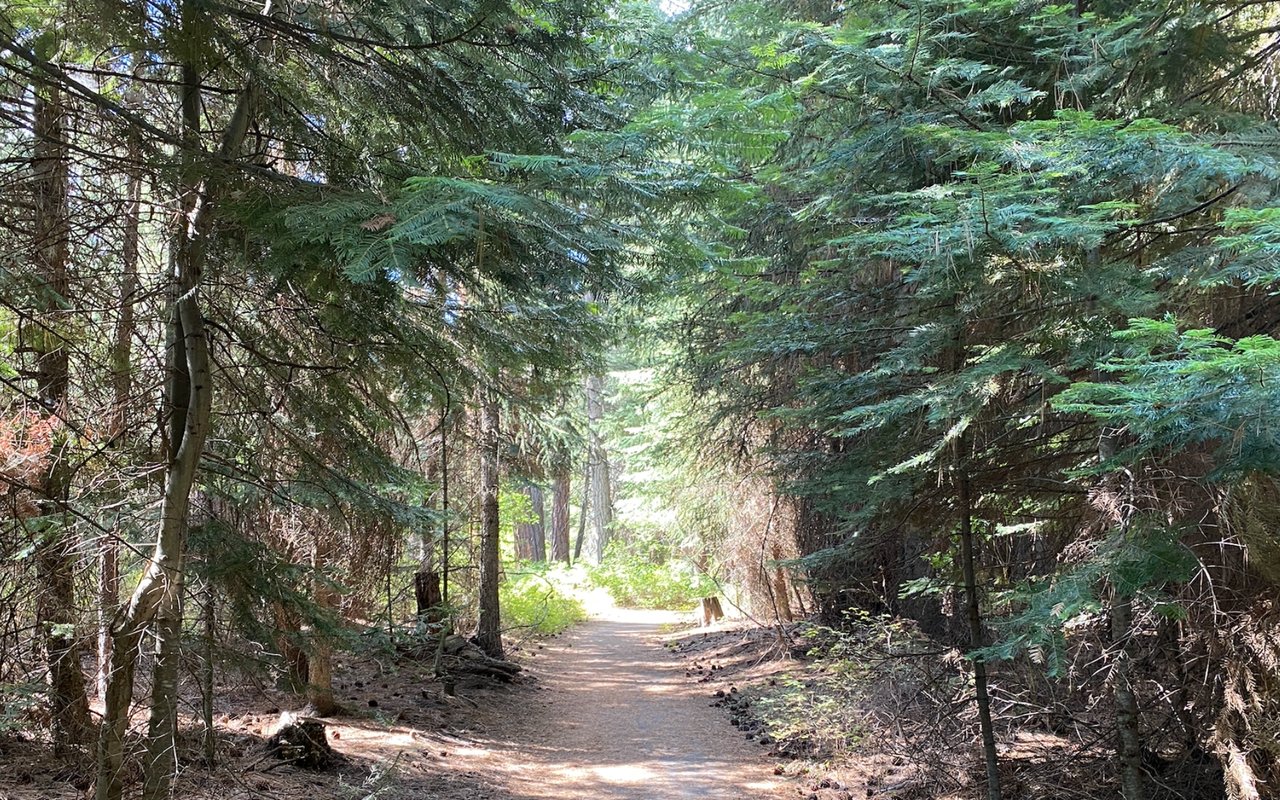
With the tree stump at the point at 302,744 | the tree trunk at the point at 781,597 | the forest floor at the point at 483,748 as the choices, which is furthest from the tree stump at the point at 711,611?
the tree stump at the point at 302,744

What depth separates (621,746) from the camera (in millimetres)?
9375

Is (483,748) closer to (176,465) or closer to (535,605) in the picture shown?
(176,465)

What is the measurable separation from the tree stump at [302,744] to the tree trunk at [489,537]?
4.48 m

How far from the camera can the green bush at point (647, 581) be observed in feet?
84.6

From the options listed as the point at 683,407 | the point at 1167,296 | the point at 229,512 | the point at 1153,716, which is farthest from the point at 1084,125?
the point at 683,407

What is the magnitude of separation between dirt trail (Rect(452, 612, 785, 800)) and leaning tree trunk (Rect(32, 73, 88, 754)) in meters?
3.75

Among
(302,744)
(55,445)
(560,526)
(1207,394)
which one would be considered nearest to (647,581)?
(560,526)

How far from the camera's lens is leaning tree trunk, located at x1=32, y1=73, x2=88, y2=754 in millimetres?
4230

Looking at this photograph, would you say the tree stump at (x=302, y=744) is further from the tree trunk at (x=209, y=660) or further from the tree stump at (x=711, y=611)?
the tree stump at (x=711, y=611)

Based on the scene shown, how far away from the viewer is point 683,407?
510 inches

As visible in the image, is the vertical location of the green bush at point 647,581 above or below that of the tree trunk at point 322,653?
below

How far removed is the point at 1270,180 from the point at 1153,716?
4334mm

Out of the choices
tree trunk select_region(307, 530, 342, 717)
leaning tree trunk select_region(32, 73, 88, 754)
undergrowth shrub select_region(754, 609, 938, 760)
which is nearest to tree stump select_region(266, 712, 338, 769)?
tree trunk select_region(307, 530, 342, 717)

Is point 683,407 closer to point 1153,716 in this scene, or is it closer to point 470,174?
point 1153,716
